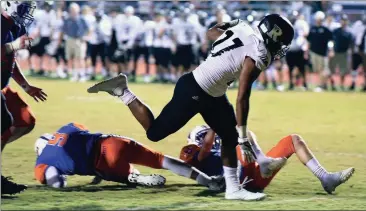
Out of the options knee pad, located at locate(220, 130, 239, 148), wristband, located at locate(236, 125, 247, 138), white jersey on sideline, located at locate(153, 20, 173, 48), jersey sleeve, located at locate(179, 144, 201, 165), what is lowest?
jersey sleeve, located at locate(179, 144, 201, 165)

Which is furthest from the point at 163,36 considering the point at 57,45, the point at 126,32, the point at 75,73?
the point at 57,45

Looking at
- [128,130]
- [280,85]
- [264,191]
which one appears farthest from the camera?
[280,85]

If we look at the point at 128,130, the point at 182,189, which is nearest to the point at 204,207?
the point at 182,189

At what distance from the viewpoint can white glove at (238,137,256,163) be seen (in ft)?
20.8

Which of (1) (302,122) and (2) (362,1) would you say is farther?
(2) (362,1)

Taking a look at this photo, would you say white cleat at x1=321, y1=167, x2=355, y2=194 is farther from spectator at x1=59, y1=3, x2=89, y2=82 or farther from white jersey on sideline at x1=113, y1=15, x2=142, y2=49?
white jersey on sideline at x1=113, y1=15, x2=142, y2=49

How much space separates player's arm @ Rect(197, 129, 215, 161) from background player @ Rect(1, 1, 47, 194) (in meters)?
1.53

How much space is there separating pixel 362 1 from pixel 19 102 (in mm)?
15155

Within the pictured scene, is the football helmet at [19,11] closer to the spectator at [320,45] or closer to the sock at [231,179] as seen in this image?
the sock at [231,179]

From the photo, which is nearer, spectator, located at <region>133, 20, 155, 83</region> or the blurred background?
the blurred background

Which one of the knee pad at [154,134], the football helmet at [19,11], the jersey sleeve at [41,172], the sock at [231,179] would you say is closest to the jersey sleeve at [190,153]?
the knee pad at [154,134]

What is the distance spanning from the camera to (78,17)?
20719 mm

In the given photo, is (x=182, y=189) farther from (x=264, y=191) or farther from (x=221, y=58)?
(x=221, y=58)

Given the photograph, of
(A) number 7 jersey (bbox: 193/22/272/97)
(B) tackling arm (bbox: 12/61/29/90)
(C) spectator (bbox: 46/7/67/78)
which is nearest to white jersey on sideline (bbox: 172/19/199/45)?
(C) spectator (bbox: 46/7/67/78)
